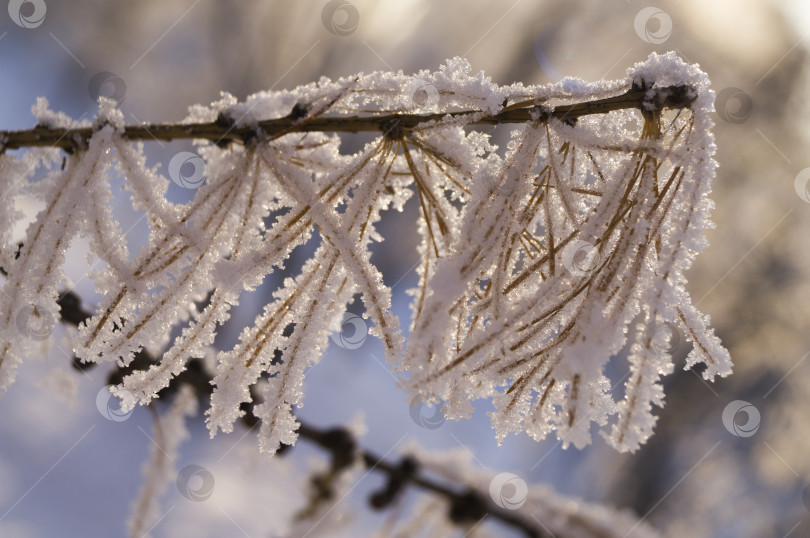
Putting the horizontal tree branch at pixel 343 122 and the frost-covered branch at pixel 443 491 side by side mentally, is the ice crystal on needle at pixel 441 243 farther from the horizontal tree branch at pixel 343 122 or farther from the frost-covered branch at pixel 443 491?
the frost-covered branch at pixel 443 491

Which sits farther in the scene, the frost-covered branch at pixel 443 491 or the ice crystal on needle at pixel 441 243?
the frost-covered branch at pixel 443 491

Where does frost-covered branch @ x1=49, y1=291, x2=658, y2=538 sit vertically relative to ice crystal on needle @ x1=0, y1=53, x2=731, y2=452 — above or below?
below

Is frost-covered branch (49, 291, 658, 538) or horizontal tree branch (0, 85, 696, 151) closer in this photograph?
horizontal tree branch (0, 85, 696, 151)

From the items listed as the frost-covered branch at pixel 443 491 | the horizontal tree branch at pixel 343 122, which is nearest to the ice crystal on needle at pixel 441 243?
the horizontal tree branch at pixel 343 122

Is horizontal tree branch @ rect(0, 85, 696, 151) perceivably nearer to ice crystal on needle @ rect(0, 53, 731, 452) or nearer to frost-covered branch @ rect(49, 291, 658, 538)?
ice crystal on needle @ rect(0, 53, 731, 452)

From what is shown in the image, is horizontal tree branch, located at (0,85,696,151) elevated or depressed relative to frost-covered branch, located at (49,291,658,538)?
elevated

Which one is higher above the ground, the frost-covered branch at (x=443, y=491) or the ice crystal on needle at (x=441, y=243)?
the ice crystal on needle at (x=441, y=243)

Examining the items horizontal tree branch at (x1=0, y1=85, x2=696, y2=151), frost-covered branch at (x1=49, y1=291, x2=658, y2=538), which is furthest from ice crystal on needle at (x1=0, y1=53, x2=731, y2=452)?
frost-covered branch at (x1=49, y1=291, x2=658, y2=538)

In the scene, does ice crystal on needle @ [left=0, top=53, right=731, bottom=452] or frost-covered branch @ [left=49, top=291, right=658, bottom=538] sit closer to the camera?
ice crystal on needle @ [left=0, top=53, right=731, bottom=452]
